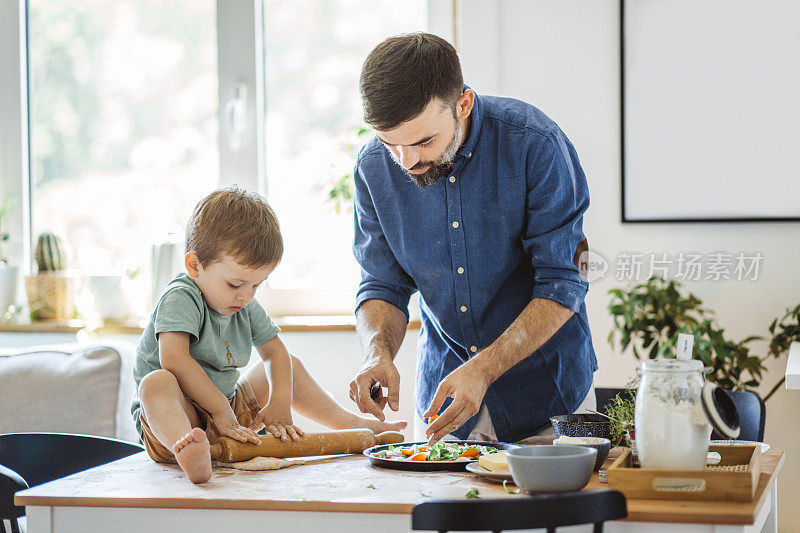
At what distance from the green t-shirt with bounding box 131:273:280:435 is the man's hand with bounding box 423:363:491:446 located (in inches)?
19.6

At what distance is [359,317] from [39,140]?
223cm

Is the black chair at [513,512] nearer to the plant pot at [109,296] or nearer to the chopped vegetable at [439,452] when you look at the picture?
the chopped vegetable at [439,452]

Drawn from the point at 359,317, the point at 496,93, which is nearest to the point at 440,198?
the point at 359,317

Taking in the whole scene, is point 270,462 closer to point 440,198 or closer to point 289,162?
point 440,198

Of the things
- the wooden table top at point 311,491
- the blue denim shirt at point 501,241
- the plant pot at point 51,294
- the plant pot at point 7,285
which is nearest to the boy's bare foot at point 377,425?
the blue denim shirt at point 501,241

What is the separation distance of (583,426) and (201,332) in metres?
0.79

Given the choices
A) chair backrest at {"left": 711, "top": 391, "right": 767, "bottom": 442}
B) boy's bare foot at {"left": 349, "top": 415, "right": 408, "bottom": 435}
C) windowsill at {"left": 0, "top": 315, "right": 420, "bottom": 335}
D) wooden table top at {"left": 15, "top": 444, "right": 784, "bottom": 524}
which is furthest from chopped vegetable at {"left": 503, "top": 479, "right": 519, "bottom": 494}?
windowsill at {"left": 0, "top": 315, "right": 420, "bottom": 335}

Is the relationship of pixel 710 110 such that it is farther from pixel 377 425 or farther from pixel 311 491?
pixel 311 491

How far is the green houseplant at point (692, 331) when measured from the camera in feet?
9.06

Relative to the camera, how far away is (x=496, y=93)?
123 inches

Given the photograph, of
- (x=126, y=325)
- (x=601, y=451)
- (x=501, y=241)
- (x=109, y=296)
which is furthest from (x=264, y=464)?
(x=109, y=296)

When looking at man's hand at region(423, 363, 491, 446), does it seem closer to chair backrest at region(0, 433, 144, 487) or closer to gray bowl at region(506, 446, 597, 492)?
gray bowl at region(506, 446, 597, 492)

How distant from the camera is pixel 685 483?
118cm

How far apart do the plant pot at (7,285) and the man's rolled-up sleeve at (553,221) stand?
8.06 feet
